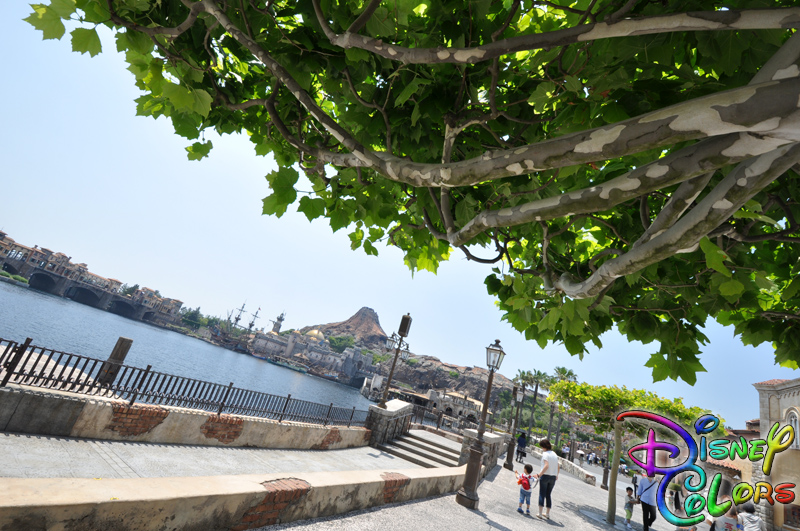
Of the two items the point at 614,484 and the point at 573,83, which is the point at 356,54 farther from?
the point at 614,484

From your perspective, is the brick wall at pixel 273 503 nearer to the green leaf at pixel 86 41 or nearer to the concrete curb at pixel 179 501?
the concrete curb at pixel 179 501

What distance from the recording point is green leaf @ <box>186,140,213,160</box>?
412 cm

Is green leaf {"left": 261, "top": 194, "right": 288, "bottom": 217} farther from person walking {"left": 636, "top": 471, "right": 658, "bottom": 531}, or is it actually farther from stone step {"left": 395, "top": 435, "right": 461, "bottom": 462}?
stone step {"left": 395, "top": 435, "right": 461, "bottom": 462}

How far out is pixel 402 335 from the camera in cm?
1644

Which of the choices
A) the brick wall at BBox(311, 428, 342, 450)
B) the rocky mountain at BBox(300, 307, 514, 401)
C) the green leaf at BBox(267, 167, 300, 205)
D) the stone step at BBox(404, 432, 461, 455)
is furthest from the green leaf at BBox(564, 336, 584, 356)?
the rocky mountain at BBox(300, 307, 514, 401)

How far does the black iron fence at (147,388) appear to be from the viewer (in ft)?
22.8

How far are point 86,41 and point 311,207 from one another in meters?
1.92

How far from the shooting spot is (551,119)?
8.90 feet

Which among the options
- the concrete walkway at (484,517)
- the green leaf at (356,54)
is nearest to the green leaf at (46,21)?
the green leaf at (356,54)

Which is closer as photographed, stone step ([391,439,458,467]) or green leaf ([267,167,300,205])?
green leaf ([267,167,300,205])

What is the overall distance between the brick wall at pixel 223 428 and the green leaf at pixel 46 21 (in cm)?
809

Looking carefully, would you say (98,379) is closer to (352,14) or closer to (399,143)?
(399,143)

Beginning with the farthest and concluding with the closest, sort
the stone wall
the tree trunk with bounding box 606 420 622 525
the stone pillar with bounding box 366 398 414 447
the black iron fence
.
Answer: the stone pillar with bounding box 366 398 414 447 < the tree trunk with bounding box 606 420 622 525 < the black iron fence < the stone wall

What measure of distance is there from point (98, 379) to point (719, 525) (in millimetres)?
14742
